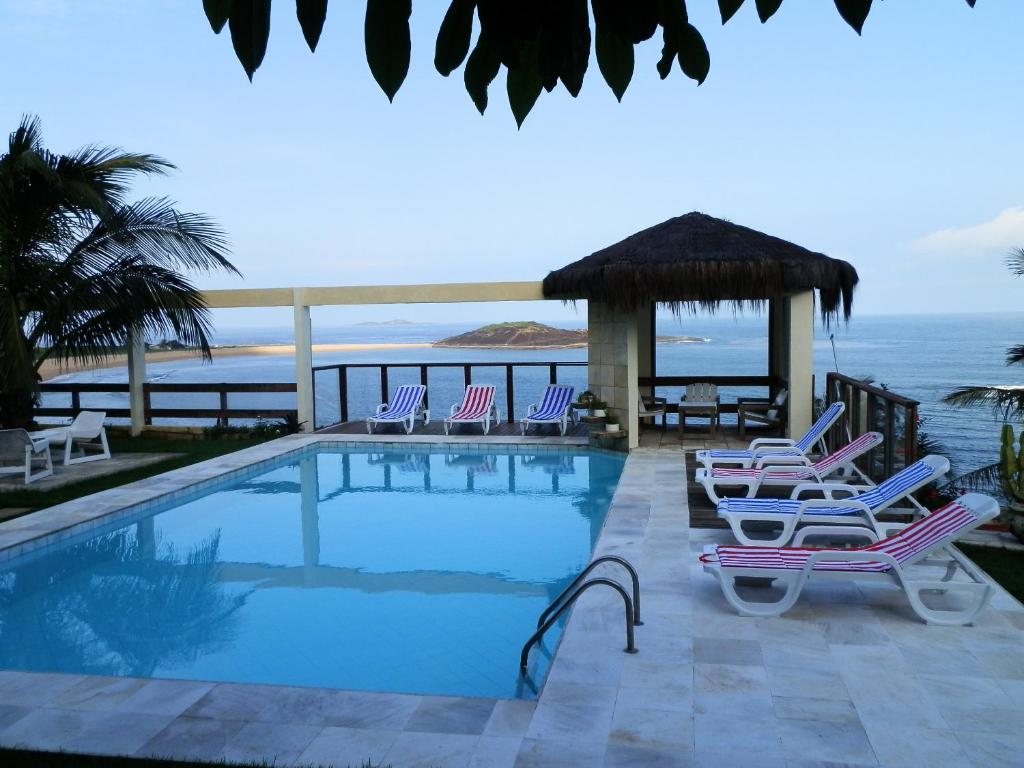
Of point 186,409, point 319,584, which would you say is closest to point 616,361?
point 319,584

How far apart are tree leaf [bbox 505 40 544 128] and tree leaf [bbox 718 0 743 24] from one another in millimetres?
244

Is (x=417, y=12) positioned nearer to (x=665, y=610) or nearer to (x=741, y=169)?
(x=665, y=610)

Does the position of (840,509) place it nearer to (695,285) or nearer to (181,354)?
(695,285)

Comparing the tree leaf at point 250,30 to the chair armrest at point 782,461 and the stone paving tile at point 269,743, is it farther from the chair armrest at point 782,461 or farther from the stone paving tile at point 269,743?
the chair armrest at point 782,461

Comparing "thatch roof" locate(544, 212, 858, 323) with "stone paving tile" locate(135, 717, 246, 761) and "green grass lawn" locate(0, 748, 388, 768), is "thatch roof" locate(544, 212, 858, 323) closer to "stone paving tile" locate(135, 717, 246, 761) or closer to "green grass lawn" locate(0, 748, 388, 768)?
"stone paving tile" locate(135, 717, 246, 761)

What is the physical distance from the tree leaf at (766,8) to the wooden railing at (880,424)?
22.0ft

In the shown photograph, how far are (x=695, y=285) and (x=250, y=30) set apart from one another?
1064 centimetres

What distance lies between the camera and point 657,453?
1162 cm

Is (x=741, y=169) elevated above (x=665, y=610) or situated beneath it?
elevated above

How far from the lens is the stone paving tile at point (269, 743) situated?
351cm

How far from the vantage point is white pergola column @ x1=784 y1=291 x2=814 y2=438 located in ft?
38.1

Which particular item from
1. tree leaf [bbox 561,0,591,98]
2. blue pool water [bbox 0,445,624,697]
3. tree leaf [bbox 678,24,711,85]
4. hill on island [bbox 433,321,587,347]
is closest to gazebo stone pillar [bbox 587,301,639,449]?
blue pool water [bbox 0,445,624,697]

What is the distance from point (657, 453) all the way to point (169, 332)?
7505mm

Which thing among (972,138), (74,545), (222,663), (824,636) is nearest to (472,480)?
(74,545)
